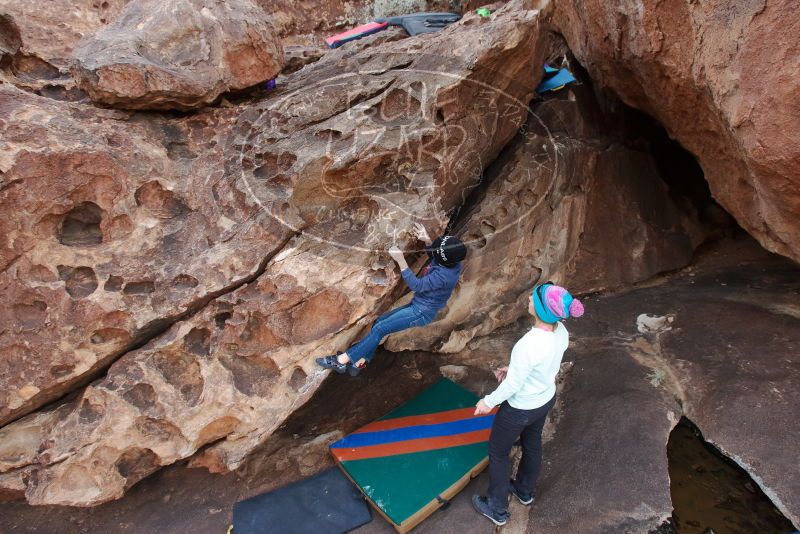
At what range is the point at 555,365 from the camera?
2.45m

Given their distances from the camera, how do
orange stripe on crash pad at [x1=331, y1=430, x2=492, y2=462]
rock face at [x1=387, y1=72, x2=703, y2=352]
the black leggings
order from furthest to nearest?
rock face at [x1=387, y1=72, x2=703, y2=352] → orange stripe on crash pad at [x1=331, y1=430, x2=492, y2=462] → the black leggings

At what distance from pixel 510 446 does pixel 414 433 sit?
2.95 ft

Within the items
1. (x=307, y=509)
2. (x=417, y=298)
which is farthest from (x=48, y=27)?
(x=307, y=509)

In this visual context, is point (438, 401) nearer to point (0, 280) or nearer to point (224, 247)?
point (224, 247)

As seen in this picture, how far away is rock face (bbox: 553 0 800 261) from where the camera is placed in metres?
2.37

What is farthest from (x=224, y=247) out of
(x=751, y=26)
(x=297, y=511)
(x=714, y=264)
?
(x=714, y=264)

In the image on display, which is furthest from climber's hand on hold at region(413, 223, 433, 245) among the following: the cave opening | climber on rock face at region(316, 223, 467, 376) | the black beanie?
the cave opening

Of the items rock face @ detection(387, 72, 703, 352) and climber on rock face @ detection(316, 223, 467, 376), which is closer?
climber on rock face @ detection(316, 223, 467, 376)

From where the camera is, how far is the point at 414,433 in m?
3.38

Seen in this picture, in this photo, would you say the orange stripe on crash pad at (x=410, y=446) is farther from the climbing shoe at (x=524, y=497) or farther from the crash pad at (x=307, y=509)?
the climbing shoe at (x=524, y=497)

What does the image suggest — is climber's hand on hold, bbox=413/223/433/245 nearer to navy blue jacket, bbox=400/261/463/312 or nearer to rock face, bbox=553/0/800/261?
navy blue jacket, bbox=400/261/463/312

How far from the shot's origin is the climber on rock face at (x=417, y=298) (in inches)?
118

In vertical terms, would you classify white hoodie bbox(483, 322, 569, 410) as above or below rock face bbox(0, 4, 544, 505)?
below

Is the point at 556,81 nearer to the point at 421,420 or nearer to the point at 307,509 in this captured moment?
the point at 421,420
